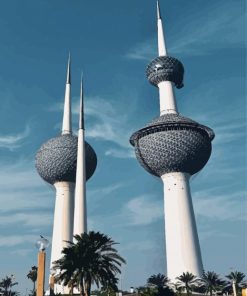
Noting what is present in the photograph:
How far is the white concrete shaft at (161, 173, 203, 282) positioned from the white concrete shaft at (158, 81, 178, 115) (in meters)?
21.1

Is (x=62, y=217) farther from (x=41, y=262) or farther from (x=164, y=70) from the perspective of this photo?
(x=41, y=262)

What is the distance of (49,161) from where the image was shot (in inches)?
5281

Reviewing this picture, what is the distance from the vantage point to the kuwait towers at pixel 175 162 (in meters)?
114

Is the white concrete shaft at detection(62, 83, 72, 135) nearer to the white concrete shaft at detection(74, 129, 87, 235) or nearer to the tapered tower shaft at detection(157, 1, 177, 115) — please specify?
the tapered tower shaft at detection(157, 1, 177, 115)

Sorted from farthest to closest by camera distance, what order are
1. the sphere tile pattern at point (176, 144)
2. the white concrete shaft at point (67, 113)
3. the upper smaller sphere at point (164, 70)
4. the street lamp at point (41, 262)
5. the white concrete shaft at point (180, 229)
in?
the white concrete shaft at point (67, 113) → the upper smaller sphere at point (164, 70) → the sphere tile pattern at point (176, 144) → the white concrete shaft at point (180, 229) → the street lamp at point (41, 262)

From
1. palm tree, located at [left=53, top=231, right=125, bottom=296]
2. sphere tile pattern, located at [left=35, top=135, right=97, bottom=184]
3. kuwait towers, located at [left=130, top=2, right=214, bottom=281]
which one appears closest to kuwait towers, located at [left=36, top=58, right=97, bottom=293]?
sphere tile pattern, located at [left=35, top=135, right=97, bottom=184]

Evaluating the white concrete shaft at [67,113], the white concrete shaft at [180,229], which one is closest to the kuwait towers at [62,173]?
the white concrete shaft at [67,113]

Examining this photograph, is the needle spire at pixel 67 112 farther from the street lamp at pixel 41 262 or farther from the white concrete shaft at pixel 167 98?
the street lamp at pixel 41 262

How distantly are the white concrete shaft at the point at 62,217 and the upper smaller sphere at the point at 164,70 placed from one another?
43.1 metres

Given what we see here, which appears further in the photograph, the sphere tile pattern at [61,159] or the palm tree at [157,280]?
the sphere tile pattern at [61,159]

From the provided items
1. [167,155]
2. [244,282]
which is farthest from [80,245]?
[167,155]

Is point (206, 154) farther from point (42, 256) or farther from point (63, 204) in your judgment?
point (42, 256)

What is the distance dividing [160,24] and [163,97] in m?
28.2

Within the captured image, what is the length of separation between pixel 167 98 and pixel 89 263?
88.6 m
